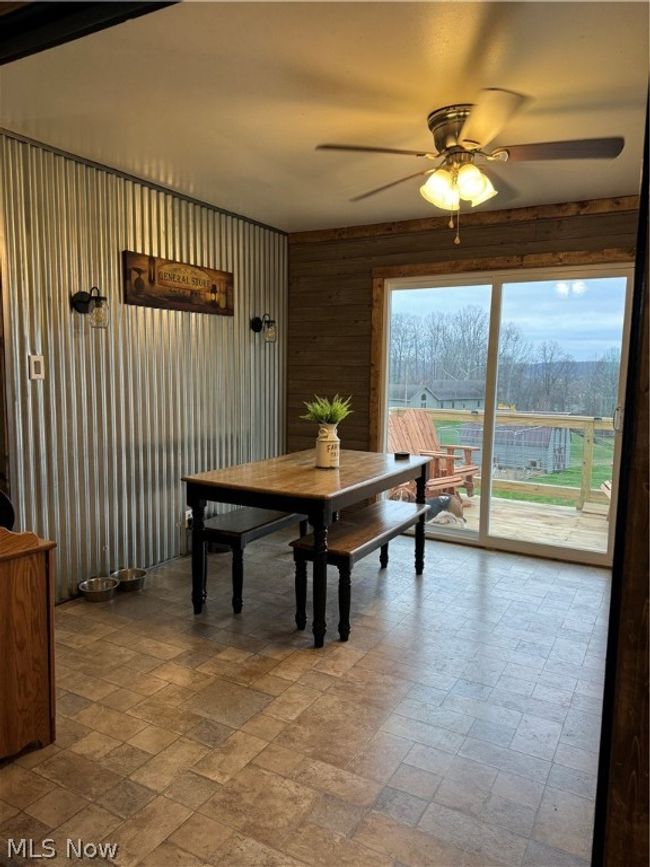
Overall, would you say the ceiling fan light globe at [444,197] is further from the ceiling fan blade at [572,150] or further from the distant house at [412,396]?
the distant house at [412,396]

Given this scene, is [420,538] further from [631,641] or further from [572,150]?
[631,641]

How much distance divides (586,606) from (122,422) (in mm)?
3216

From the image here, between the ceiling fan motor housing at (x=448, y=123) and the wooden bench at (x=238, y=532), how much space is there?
2134 millimetres

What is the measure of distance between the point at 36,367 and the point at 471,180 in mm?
2516

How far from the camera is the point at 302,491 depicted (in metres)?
2.97

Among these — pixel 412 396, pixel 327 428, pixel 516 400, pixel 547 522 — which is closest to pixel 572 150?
pixel 327 428

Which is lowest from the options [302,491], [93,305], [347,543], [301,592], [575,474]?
[301,592]

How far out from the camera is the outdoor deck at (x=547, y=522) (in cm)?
455

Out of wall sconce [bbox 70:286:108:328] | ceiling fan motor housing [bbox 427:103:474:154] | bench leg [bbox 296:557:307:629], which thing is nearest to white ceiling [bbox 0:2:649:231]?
ceiling fan motor housing [bbox 427:103:474:154]

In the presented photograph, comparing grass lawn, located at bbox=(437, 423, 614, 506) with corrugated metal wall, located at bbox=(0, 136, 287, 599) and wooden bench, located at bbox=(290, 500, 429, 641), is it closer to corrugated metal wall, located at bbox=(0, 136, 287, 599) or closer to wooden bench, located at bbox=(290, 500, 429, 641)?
wooden bench, located at bbox=(290, 500, 429, 641)

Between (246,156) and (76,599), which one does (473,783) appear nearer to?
(76,599)

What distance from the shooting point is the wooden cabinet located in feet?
6.78

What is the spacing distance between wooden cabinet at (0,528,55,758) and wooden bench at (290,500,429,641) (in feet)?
4.27

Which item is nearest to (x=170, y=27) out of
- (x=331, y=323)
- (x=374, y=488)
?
(x=374, y=488)
